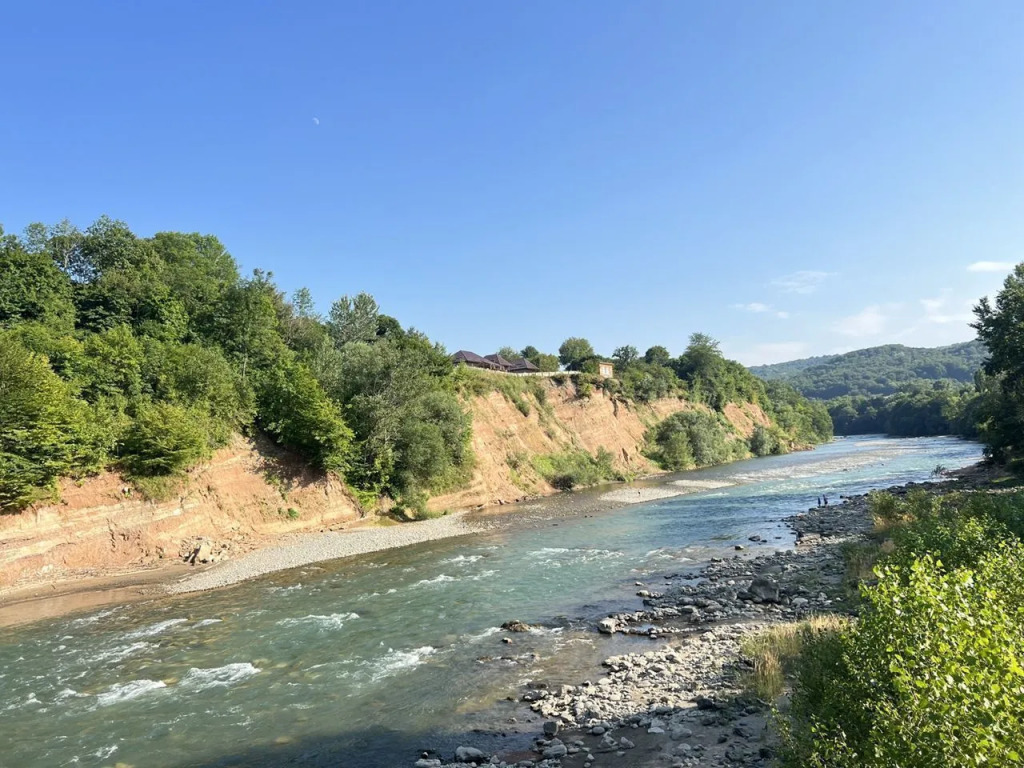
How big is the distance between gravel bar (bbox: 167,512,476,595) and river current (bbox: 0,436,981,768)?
1.30 meters

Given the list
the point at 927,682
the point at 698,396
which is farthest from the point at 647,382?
the point at 927,682

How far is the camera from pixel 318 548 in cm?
2836

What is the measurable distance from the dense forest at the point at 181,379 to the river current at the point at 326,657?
9.06 m

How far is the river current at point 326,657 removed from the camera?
10.8 m

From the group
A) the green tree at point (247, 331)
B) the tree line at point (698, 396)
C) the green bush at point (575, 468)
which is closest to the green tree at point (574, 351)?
the tree line at point (698, 396)

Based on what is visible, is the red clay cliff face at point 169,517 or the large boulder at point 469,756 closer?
the large boulder at point 469,756

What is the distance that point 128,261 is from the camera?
4631 centimetres

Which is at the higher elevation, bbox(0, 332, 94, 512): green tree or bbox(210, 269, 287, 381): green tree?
bbox(210, 269, 287, 381): green tree

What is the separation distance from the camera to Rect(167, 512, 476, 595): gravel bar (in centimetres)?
2320

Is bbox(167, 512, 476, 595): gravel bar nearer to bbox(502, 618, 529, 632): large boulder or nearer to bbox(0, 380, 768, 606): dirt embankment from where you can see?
bbox(0, 380, 768, 606): dirt embankment

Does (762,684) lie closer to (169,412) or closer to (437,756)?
(437,756)

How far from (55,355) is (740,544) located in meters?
35.2

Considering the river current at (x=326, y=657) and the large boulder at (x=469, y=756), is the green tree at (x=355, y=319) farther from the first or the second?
the large boulder at (x=469, y=756)

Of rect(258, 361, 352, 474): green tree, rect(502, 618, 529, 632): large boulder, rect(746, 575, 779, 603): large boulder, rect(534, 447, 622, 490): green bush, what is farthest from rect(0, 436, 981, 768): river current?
rect(534, 447, 622, 490): green bush
